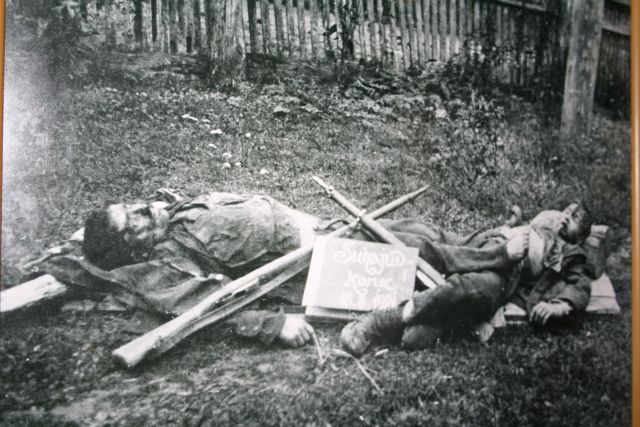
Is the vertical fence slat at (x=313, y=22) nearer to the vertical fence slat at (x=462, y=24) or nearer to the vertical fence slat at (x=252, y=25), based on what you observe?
the vertical fence slat at (x=252, y=25)

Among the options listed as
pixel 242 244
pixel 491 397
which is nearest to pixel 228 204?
pixel 242 244

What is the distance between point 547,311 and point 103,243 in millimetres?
2287

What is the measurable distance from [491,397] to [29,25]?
113 inches

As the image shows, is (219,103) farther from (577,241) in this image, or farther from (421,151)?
(577,241)

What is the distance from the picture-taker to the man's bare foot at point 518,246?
10.2 feet

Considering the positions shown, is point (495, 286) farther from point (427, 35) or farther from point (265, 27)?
point (265, 27)

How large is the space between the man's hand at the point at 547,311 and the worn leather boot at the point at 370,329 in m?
0.75

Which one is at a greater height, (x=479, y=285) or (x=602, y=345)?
(x=479, y=285)

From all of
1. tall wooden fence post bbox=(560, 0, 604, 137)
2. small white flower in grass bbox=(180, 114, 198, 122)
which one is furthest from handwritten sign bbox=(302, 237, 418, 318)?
tall wooden fence post bbox=(560, 0, 604, 137)

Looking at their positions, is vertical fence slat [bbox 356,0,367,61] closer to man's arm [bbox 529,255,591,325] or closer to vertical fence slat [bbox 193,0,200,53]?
vertical fence slat [bbox 193,0,200,53]

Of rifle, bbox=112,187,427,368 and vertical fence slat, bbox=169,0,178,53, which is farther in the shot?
vertical fence slat, bbox=169,0,178,53

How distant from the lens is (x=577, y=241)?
3.23 meters

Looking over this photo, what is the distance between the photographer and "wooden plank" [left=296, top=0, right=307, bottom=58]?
307 centimetres

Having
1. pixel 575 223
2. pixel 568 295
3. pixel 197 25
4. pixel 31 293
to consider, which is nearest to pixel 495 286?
pixel 568 295
